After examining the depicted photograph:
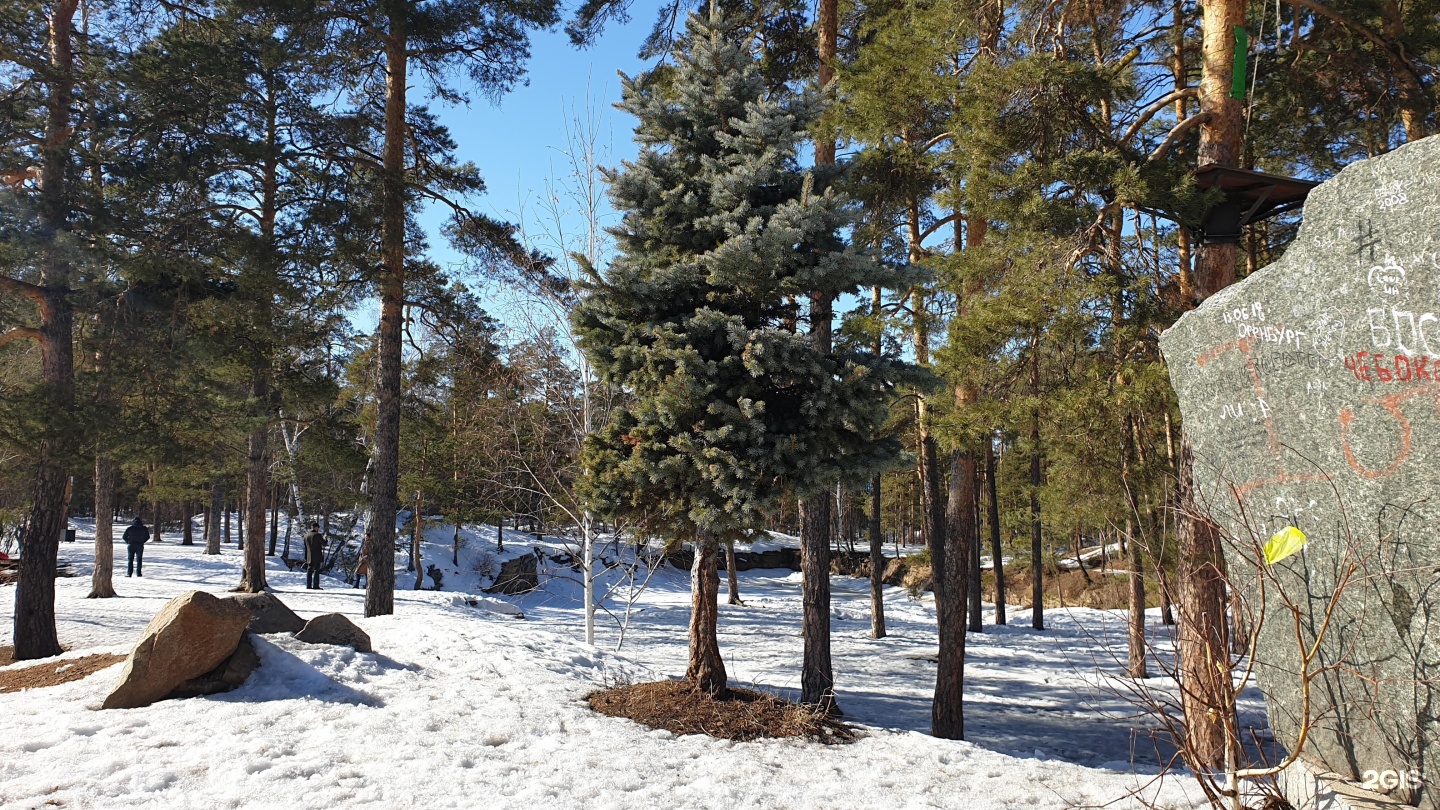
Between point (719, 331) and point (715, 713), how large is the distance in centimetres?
336

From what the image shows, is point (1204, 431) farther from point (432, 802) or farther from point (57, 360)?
point (57, 360)

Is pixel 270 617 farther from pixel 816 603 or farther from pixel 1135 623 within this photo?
pixel 1135 623

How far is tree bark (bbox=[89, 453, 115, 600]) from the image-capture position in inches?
558

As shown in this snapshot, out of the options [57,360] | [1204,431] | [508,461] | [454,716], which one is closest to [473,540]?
[508,461]

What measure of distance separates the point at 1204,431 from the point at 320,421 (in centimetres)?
1269

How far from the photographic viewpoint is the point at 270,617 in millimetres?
7711

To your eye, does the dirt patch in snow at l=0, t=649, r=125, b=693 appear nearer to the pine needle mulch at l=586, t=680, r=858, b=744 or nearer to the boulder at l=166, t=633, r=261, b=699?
the boulder at l=166, t=633, r=261, b=699

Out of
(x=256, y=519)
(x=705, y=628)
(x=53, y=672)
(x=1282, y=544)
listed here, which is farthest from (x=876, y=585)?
(x=1282, y=544)

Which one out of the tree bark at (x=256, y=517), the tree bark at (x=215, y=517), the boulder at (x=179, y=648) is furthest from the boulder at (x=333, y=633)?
the tree bark at (x=215, y=517)

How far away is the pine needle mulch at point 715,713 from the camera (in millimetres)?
6305

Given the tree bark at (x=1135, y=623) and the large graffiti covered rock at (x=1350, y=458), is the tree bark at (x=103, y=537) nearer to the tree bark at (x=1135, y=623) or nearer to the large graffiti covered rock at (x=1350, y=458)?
the tree bark at (x=1135, y=623)

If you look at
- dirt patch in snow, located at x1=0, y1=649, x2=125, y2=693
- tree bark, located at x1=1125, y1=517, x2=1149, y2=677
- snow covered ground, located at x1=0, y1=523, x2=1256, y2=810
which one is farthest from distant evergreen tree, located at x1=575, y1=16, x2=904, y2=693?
dirt patch in snow, located at x1=0, y1=649, x2=125, y2=693

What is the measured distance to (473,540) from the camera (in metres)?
29.5

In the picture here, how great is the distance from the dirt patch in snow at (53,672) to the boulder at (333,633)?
5.97ft
